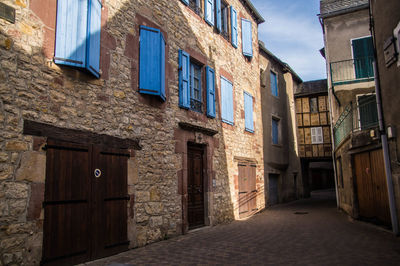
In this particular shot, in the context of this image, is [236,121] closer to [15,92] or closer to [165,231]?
[165,231]

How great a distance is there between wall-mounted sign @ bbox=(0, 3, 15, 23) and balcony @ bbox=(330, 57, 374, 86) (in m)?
10.2

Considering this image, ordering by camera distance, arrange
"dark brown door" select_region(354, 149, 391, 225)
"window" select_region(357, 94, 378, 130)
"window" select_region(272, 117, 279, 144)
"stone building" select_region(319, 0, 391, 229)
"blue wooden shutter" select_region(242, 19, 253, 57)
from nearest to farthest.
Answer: "dark brown door" select_region(354, 149, 391, 225) < "stone building" select_region(319, 0, 391, 229) < "window" select_region(357, 94, 378, 130) < "blue wooden shutter" select_region(242, 19, 253, 57) < "window" select_region(272, 117, 279, 144)

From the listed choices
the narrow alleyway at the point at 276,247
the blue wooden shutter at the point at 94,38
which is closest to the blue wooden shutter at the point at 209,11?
the blue wooden shutter at the point at 94,38

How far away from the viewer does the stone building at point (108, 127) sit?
4.21 meters

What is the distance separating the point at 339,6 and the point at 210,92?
25.5 ft

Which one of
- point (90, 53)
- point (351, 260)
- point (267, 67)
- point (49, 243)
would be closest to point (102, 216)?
point (49, 243)

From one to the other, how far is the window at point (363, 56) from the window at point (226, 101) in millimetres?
4837

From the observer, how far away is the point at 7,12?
4.23 meters

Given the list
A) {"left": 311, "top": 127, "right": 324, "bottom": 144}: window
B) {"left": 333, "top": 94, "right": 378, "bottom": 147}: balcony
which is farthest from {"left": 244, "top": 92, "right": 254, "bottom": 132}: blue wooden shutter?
{"left": 311, "top": 127, "right": 324, "bottom": 144}: window

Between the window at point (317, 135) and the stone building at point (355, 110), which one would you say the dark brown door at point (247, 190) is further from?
the window at point (317, 135)

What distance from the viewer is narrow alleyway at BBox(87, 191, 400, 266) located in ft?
15.7

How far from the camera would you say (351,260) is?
471 cm

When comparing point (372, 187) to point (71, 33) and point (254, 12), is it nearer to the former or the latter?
point (71, 33)

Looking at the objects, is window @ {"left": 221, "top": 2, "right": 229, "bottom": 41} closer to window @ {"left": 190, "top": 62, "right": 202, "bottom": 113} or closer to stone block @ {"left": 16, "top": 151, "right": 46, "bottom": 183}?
window @ {"left": 190, "top": 62, "right": 202, "bottom": 113}
